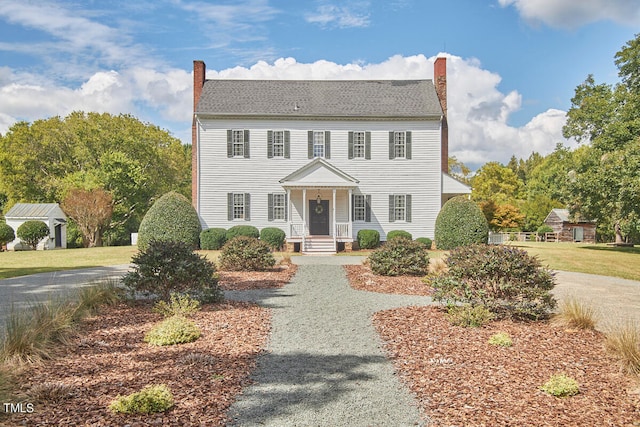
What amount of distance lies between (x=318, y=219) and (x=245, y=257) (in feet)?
39.6

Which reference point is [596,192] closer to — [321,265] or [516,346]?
[321,265]

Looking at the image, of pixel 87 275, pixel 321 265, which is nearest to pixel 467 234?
pixel 321 265

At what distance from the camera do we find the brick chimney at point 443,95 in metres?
28.7

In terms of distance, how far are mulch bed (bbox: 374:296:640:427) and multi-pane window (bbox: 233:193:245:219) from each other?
20.3 meters

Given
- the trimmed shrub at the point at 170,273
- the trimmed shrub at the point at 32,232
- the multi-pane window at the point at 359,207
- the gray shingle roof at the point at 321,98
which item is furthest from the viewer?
the trimmed shrub at the point at 32,232

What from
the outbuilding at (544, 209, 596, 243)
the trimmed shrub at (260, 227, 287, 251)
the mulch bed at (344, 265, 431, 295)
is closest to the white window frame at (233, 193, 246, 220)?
the trimmed shrub at (260, 227, 287, 251)

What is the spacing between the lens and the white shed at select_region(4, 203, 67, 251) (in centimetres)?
3222

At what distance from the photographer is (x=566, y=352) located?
21.6 ft

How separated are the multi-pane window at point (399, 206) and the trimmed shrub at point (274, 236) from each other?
6.62m

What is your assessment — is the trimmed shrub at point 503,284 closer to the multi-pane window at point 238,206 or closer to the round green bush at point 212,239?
the round green bush at point 212,239

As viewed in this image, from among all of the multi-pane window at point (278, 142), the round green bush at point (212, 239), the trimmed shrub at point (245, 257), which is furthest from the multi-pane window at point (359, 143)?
the trimmed shrub at point (245, 257)

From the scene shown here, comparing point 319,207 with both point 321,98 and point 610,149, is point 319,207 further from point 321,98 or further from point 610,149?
point 610,149

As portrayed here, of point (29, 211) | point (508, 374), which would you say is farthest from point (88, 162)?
point (508, 374)

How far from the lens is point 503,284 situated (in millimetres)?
8594
